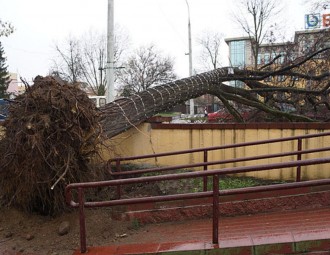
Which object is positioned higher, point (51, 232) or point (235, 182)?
point (235, 182)

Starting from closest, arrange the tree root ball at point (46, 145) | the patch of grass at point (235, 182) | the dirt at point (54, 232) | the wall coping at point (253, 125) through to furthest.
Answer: the dirt at point (54, 232) < the tree root ball at point (46, 145) < the patch of grass at point (235, 182) < the wall coping at point (253, 125)

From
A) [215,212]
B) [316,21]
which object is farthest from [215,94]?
[316,21]

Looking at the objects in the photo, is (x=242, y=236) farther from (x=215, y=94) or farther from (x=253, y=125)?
(x=215, y=94)

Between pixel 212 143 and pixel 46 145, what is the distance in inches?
134

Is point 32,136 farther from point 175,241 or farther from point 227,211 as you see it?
point 227,211

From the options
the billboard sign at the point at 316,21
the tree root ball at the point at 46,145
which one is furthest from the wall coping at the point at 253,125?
the billboard sign at the point at 316,21

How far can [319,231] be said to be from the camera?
365cm

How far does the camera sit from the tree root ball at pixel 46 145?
4660 millimetres

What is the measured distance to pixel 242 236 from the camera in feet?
12.7

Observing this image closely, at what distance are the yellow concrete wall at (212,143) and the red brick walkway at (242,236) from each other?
1.90 metres

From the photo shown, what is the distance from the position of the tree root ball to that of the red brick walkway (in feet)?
3.76

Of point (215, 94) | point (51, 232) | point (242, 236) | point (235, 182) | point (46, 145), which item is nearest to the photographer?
point (242, 236)

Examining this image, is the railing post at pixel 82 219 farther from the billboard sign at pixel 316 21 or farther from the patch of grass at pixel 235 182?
the billboard sign at pixel 316 21

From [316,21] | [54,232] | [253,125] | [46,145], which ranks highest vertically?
[316,21]
